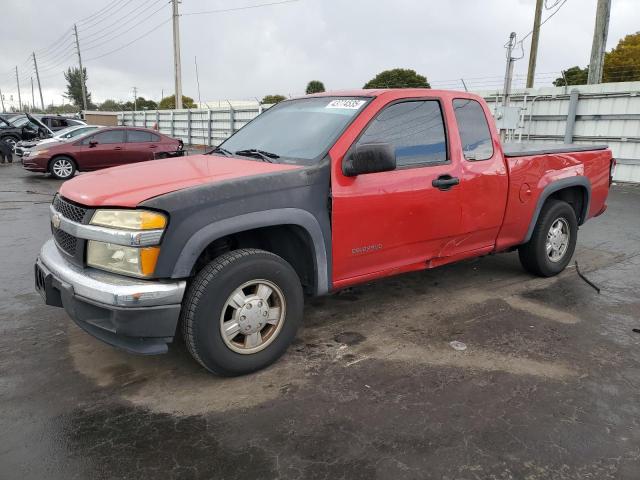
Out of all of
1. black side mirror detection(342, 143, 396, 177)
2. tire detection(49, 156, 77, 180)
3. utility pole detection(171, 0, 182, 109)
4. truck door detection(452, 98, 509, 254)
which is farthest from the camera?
utility pole detection(171, 0, 182, 109)

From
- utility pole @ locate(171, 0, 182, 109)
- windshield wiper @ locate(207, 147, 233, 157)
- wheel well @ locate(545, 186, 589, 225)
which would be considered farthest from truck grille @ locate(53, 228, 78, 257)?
utility pole @ locate(171, 0, 182, 109)

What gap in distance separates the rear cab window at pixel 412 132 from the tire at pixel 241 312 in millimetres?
1153

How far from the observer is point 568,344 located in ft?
12.1

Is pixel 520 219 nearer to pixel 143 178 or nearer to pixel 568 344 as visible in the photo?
pixel 568 344

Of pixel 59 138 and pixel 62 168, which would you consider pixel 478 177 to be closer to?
pixel 62 168

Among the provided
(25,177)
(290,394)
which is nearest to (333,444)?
(290,394)

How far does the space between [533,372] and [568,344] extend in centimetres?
62

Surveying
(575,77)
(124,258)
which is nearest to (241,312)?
(124,258)

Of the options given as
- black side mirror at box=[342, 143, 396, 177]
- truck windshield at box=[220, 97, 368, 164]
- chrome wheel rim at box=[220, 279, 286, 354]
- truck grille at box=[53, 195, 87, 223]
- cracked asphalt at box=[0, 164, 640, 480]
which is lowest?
cracked asphalt at box=[0, 164, 640, 480]

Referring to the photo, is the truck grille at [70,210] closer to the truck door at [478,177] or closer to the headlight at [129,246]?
the headlight at [129,246]

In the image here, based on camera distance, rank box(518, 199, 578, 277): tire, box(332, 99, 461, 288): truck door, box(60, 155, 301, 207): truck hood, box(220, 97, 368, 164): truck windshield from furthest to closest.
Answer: box(518, 199, 578, 277): tire < box(220, 97, 368, 164): truck windshield < box(332, 99, 461, 288): truck door < box(60, 155, 301, 207): truck hood

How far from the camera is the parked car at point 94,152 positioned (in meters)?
12.9

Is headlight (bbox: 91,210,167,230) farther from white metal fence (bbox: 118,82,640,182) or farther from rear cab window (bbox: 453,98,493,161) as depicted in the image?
white metal fence (bbox: 118,82,640,182)

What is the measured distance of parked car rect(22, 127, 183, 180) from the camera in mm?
12930
